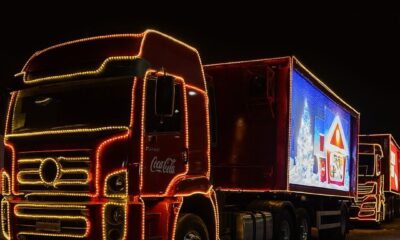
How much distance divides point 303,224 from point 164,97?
6.55 m

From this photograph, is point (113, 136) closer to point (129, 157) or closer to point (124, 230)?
point (129, 157)

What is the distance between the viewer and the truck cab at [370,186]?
73.7 ft

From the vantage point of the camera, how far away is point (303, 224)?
12789 millimetres

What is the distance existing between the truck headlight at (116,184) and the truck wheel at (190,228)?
3.82 ft

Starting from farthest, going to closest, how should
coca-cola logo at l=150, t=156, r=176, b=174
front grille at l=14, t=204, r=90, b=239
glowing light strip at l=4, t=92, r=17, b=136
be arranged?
glowing light strip at l=4, t=92, r=17, b=136 → coca-cola logo at l=150, t=156, r=176, b=174 → front grille at l=14, t=204, r=90, b=239

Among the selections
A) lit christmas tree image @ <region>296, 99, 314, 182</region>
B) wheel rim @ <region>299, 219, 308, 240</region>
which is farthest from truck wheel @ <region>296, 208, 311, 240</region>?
lit christmas tree image @ <region>296, 99, 314, 182</region>

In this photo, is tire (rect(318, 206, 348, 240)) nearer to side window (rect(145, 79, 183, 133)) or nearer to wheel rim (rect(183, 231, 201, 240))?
wheel rim (rect(183, 231, 201, 240))

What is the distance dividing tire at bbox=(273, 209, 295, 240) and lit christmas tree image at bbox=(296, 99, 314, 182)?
808mm

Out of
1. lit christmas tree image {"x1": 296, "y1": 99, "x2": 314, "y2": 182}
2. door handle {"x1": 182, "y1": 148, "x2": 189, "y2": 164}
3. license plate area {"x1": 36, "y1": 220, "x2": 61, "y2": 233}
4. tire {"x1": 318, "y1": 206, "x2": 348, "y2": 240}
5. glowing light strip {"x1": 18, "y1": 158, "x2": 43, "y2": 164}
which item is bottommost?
tire {"x1": 318, "y1": 206, "x2": 348, "y2": 240}

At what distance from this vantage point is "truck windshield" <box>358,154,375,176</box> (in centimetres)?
2323

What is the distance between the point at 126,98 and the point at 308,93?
19.0ft

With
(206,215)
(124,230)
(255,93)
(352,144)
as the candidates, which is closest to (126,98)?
Result: (124,230)

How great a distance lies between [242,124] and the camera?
1127 centimetres

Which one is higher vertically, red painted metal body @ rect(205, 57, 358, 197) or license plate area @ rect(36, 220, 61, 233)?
red painted metal body @ rect(205, 57, 358, 197)
